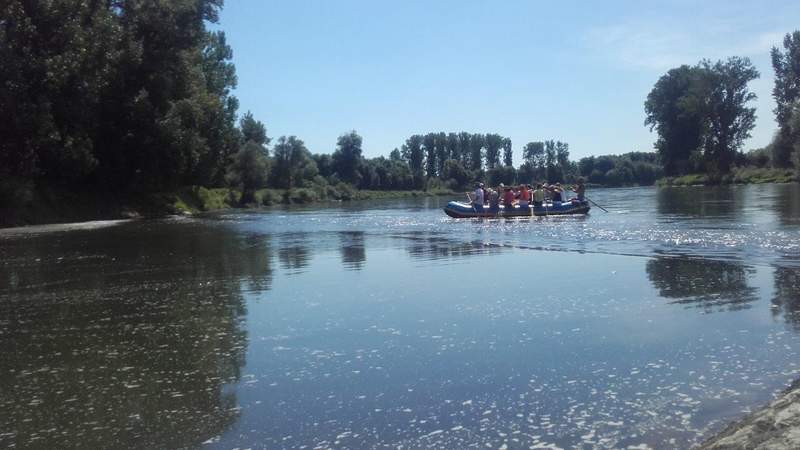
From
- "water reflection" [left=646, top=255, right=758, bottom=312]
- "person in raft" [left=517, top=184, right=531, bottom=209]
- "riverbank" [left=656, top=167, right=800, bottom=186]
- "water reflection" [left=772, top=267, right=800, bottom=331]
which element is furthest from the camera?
"riverbank" [left=656, top=167, right=800, bottom=186]

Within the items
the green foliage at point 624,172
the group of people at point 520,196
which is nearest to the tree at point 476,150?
the green foliage at point 624,172

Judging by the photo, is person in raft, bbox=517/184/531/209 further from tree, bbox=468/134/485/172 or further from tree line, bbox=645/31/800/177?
tree, bbox=468/134/485/172

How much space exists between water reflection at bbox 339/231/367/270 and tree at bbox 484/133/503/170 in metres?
144

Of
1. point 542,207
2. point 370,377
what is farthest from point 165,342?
point 542,207

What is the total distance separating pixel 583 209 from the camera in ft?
109

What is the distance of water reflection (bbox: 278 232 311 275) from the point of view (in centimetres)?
1494

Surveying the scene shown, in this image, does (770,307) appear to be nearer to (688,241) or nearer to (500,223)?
(688,241)

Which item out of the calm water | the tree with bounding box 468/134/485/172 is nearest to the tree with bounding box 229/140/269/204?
the calm water

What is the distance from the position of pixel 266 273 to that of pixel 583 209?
2271cm

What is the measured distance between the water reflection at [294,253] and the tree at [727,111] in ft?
257

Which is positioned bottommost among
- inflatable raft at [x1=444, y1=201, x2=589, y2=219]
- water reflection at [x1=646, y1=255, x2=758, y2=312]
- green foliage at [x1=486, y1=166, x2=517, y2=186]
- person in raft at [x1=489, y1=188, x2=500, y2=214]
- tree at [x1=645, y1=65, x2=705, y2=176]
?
water reflection at [x1=646, y1=255, x2=758, y2=312]

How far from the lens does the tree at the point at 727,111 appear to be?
283ft

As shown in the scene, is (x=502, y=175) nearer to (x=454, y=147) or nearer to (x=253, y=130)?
(x=454, y=147)

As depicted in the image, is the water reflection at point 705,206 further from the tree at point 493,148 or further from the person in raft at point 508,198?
the tree at point 493,148
